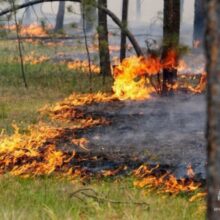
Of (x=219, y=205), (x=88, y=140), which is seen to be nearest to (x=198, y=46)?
(x=88, y=140)

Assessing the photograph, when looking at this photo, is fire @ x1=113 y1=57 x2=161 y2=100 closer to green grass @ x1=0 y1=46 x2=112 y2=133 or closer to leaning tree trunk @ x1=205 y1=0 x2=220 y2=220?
green grass @ x1=0 y1=46 x2=112 y2=133

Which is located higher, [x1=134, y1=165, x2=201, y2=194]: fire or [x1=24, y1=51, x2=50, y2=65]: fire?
[x1=134, y1=165, x2=201, y2=194]: fire

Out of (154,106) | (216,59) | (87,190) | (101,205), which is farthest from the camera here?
(154,106)

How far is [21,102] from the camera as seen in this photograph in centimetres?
1449

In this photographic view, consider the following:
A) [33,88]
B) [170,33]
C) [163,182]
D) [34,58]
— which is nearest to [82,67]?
[34,58]

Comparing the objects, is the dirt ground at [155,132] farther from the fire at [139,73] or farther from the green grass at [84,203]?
the green grass at [84,203]

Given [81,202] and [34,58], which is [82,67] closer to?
[34,58]

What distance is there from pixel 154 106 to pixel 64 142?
3.92 metres

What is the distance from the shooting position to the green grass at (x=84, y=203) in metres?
5.81

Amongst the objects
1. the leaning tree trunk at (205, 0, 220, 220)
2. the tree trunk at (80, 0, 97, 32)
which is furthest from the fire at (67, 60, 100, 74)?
the leaning tree trunk at (205, 0, 220, 220)

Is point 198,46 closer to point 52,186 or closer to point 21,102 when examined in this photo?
point 21,102

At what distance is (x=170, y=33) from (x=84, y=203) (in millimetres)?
9565

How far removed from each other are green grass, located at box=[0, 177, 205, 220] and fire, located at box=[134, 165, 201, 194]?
0.72 feet

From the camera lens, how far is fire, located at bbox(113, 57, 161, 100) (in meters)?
14.9
